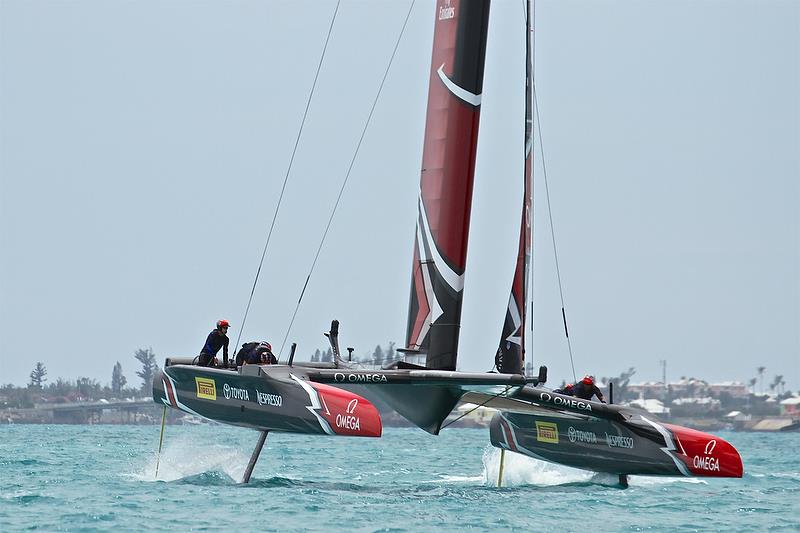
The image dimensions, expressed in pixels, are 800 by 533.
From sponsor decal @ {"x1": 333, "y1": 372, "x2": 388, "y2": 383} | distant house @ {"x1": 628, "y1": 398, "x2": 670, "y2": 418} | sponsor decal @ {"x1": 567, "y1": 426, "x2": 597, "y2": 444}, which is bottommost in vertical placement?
sponsor decal @ {"x1": 567, "y1": 426, "x2": 597, "y2": 444}

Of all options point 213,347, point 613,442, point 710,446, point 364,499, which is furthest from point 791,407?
point 364,499

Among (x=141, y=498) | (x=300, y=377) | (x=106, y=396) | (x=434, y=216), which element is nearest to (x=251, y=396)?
(x=300, y=377)

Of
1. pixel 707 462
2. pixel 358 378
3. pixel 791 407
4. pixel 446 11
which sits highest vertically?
pixel 791 407

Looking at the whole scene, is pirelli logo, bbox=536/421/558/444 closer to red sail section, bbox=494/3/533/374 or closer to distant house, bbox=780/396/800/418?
red sail section, bbox=494/3/533/374

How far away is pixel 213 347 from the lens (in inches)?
631

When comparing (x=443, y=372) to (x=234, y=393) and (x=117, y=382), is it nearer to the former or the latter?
(x=234, y=393)

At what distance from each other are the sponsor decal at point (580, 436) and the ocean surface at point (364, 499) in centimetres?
57

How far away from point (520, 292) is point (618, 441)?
209 centimetres

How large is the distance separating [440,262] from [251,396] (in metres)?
2.47

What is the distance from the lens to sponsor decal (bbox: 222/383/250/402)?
14.9m

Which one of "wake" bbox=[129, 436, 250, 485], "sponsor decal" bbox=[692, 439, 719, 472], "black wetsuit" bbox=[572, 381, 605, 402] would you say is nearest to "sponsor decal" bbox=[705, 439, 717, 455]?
"sponsor decal" bbox=[692, 439, 719, 472]

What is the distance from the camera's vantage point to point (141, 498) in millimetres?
13789

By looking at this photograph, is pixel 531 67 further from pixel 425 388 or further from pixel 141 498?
pixel 141 498

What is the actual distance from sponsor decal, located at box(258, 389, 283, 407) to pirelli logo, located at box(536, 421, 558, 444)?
3.76 metres
